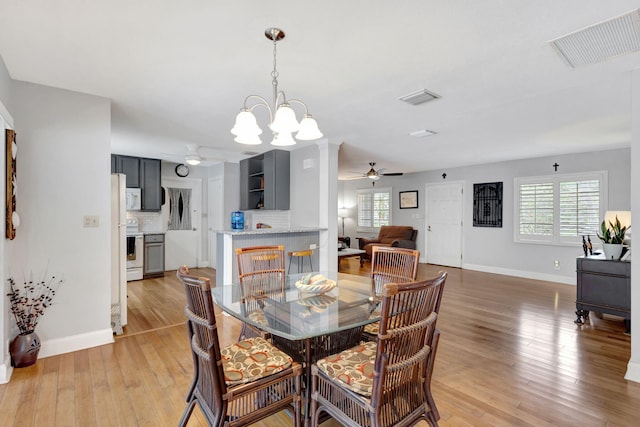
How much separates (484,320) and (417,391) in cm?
275

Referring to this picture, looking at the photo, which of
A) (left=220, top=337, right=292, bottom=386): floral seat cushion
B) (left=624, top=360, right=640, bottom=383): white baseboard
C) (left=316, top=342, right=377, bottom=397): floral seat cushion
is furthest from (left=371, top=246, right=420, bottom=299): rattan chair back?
Result: (left=624, top=360, right=640, bottom=383): white baseboard

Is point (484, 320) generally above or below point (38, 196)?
below

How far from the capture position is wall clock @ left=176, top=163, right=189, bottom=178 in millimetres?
6781

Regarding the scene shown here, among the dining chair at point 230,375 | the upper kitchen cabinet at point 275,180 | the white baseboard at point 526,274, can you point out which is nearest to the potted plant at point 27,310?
the dining chair at point 230,375

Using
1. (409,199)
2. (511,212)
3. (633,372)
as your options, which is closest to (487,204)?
(511,212)

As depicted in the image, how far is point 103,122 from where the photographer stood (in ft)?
9.73

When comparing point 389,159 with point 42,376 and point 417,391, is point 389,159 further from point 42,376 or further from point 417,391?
point 42,376

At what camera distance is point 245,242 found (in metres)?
3.96

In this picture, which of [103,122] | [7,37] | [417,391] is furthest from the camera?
[103,122]

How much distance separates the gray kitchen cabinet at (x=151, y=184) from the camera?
6051 mm

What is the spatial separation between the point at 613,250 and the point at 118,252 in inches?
215

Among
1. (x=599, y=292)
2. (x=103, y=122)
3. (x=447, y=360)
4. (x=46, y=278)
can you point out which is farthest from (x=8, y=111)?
(x=599, y=292)

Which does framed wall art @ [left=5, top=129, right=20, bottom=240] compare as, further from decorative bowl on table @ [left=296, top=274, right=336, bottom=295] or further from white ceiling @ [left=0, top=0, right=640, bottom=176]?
decorative bowl on table @ [left=296, top=274, right=336, bottom=295]

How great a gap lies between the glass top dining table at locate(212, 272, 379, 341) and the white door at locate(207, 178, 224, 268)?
4573 millimetres
